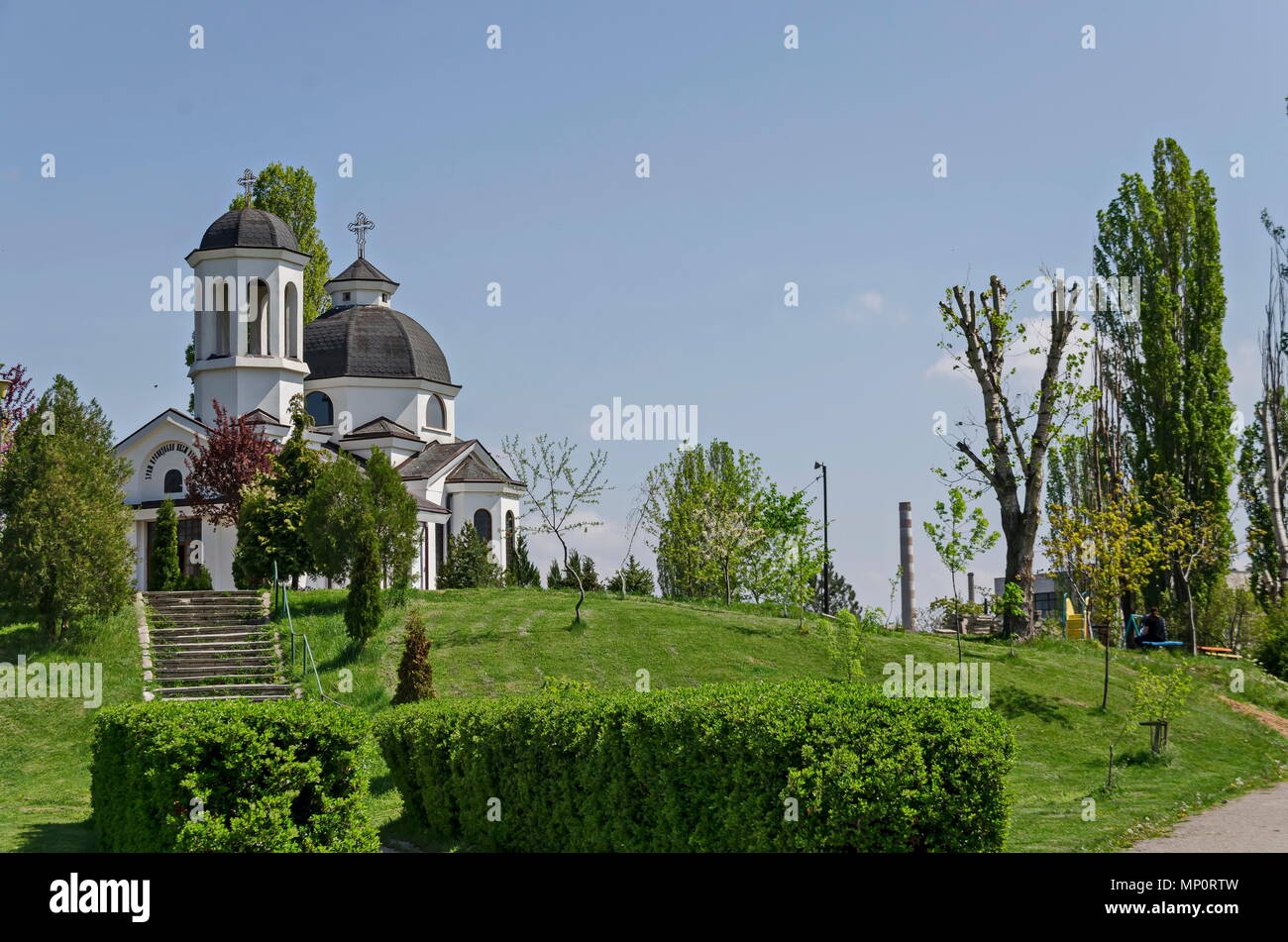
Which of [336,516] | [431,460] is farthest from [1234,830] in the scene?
[431,460]

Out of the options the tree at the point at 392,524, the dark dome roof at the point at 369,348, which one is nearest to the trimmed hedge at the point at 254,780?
the tree at the point at 392,524

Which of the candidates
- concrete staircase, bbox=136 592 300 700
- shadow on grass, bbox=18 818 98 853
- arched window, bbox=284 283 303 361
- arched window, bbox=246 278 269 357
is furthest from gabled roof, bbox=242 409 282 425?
shadow on grass, bbox=18 818 98 853

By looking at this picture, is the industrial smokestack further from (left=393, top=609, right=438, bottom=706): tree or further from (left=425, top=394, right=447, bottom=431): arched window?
(left=393, top=609, right=438, bottom=706): tree

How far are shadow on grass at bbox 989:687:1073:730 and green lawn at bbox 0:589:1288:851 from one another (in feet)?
0.11

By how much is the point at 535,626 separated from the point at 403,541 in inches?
164

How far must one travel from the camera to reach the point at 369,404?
44.2m

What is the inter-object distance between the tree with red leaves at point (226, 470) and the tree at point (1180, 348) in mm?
24577

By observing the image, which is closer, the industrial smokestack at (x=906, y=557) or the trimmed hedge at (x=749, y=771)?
the trimmed hedge at (x=749, y=771)

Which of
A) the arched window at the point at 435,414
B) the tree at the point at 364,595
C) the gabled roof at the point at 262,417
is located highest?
the arched window at the point at 435,414

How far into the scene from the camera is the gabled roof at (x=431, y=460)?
41.6m

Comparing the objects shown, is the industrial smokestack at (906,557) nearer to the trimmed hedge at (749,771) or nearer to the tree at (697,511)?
the tree at (697,511)

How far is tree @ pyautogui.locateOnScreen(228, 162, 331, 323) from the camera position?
4753 cm

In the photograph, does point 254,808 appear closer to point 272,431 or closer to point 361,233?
point 272,431

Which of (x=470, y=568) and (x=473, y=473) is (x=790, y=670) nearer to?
(x=470, y=568)
